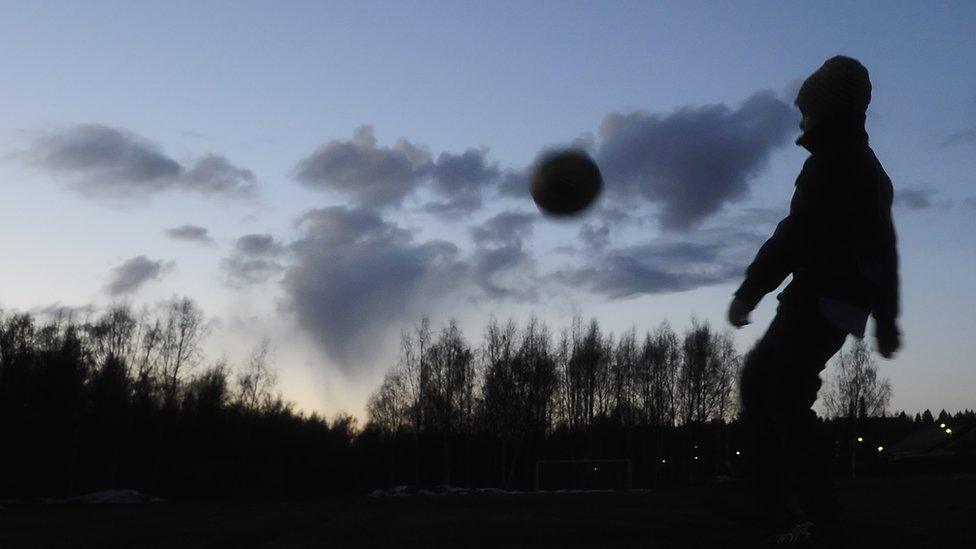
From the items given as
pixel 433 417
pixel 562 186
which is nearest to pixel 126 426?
pixel 433 417

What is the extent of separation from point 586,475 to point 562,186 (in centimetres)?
3530

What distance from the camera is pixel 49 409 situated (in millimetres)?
50594

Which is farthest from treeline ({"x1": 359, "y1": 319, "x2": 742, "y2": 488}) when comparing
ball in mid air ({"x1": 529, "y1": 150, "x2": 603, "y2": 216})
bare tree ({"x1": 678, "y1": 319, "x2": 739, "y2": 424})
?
ball in mid air ({"x1": 529, "y1": 150, "x2": 603, "y2": 216})

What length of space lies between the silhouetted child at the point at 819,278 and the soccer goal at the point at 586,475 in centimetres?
3719

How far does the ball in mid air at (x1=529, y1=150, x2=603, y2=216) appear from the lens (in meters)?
7.71

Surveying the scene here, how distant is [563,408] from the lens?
2689 inches

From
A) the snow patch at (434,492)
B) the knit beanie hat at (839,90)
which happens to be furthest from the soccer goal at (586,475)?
the knit beanie hat at (839,90)

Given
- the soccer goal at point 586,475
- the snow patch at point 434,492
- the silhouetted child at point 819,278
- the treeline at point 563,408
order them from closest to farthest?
the silhouetted child at point 819,278 → the snow patch at point 434,492 → the soccer goal at point 586,475 → the treeline at point 563,408

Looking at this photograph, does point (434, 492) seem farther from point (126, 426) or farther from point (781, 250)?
point (126, 426)

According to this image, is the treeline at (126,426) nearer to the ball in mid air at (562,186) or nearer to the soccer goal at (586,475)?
the soccer goal at (586,475)

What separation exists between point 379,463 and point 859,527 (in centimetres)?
7051

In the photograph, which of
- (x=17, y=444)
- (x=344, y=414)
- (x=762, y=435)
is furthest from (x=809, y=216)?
(x=344, y=414)

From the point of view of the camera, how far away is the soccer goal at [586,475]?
40531mm

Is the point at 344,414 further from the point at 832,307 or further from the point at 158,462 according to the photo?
the point at 832,307
